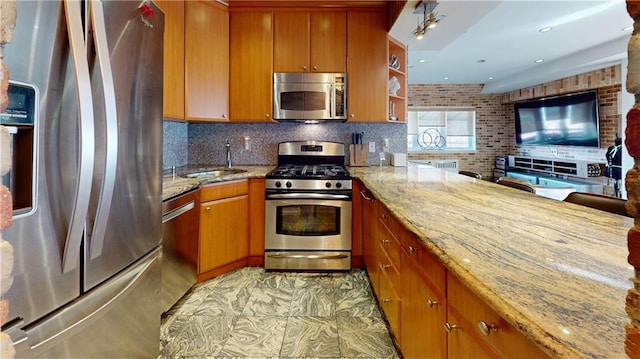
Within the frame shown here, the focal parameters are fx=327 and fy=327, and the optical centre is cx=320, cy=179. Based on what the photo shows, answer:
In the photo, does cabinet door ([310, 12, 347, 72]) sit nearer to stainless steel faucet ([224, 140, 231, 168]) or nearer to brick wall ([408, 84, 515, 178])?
stainless steel faucet ([224, 140, 231, 168])

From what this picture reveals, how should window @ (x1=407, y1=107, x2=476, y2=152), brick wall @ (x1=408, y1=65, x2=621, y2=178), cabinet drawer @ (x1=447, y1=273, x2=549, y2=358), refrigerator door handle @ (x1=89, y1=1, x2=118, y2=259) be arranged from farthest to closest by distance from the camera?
window @ (x1=407, y1=107, x2=476, y2=152)
brick wall @ (x1=408, y1=65, x2=621, y2=178)
refrigerator door handle @ (x1=89, y1=1, x2=118, y2=259)
cabinet drawer @ (x1=447, y1=273, x2=549, y2=358)

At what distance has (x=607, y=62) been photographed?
16.6 ft

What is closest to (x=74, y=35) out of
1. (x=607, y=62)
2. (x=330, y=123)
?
(x=330, y=123)

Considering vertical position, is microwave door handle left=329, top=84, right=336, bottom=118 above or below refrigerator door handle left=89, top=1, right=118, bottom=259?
above

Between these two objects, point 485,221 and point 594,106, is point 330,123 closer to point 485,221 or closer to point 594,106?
point 485,221

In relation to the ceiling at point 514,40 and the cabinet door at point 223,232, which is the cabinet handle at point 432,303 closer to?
the cabinet door at point 223,232

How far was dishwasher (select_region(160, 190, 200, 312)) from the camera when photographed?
204 cm

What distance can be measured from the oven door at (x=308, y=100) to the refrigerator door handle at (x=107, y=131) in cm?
224

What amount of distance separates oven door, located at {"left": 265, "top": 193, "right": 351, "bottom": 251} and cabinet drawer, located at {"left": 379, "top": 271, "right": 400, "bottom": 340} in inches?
36.4

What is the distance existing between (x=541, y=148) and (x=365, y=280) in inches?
272

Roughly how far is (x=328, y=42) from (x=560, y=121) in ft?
19.8

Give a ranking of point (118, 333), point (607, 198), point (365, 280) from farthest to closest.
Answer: point (365, 280)
point (607, 198)
point (118, 333)

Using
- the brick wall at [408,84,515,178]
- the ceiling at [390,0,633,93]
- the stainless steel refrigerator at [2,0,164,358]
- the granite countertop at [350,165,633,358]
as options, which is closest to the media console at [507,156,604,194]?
the brick wall at [408,84,515,178]

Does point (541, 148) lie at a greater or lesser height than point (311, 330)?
greater
